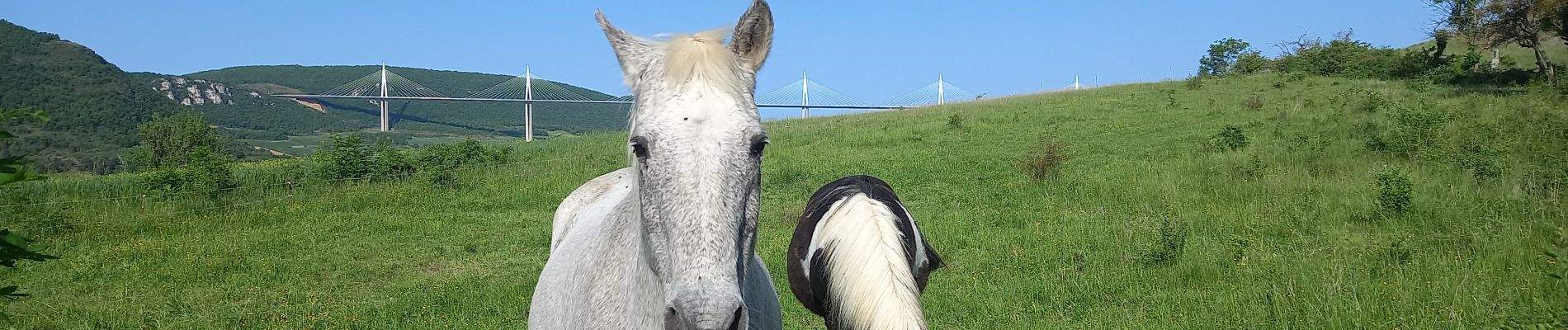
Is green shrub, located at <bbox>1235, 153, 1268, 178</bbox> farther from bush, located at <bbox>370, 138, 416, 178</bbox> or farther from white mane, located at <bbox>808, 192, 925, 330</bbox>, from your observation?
bush, located at <bbox>370, 138, 416, 178</bbox>

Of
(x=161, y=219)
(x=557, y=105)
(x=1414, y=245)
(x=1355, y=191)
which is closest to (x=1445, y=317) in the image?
(x=1414, y=245)

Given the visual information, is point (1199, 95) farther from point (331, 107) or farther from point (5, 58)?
point (331, 107)

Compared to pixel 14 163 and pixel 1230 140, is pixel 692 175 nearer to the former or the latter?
pixel 14 163

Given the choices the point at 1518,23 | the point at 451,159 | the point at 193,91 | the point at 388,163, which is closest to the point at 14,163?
the point at 388,163

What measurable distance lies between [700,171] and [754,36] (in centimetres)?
45

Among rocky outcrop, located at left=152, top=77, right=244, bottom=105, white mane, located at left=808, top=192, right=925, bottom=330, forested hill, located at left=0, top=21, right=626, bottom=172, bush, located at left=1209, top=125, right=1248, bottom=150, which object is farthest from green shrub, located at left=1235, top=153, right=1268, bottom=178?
rocky outcrop, located at left=152, top=77, right=244, bottom=105

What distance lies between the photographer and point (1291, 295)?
5.44 meters

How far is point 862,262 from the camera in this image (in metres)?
3.20

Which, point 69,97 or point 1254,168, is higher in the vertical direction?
point 69,97

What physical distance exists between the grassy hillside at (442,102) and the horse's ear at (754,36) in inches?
1702

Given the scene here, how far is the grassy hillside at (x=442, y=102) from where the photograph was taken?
186ft

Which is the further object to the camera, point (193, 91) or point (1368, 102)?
point (193, 91)

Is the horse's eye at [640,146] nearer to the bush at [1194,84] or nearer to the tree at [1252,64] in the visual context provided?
the bush at [1194,84]

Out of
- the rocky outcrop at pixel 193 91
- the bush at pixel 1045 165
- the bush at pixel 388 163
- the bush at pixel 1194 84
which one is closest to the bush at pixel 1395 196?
the bush at pixel 1045 165
